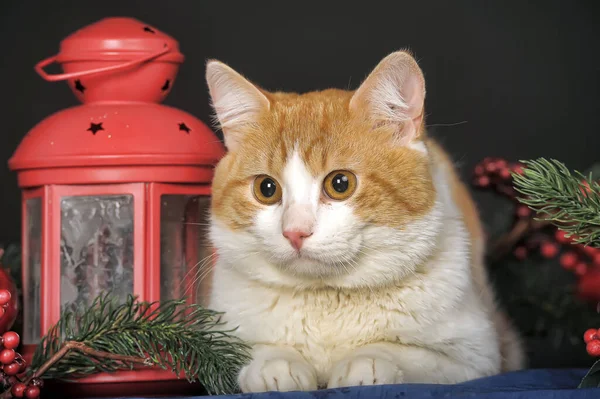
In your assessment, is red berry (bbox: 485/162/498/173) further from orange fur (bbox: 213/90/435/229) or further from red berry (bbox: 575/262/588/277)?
orange fur (bbox: 213/90/435/229)

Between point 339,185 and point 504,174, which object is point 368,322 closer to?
point 339,185

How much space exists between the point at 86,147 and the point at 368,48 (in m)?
1.76

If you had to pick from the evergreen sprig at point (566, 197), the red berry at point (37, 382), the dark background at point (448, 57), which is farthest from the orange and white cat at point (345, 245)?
the dark background at point (448, 57)

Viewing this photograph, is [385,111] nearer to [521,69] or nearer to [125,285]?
[125,285]

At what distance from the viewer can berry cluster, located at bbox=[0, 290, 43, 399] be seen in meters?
1.80

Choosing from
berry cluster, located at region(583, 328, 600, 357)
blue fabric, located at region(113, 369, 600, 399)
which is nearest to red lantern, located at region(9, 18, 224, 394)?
blue fabric, located at region(113, 369, 600, 399)

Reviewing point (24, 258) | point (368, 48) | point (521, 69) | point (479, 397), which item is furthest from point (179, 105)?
point (479, 397)

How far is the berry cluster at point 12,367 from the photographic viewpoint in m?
1.80

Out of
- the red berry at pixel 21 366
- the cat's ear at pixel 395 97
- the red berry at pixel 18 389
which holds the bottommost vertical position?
the red berry at pixel 18 389

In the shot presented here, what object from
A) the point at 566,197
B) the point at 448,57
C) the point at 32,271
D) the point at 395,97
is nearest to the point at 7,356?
the point at 32,271

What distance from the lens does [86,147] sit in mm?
2010

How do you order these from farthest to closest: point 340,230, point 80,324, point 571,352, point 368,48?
point 368,48 < point 571,352 < point 80,324 < point 340,230

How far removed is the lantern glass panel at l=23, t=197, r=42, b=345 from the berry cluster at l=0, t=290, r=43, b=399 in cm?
28

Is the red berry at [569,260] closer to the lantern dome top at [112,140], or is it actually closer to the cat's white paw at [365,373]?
the cat's white paw at [365,373]
